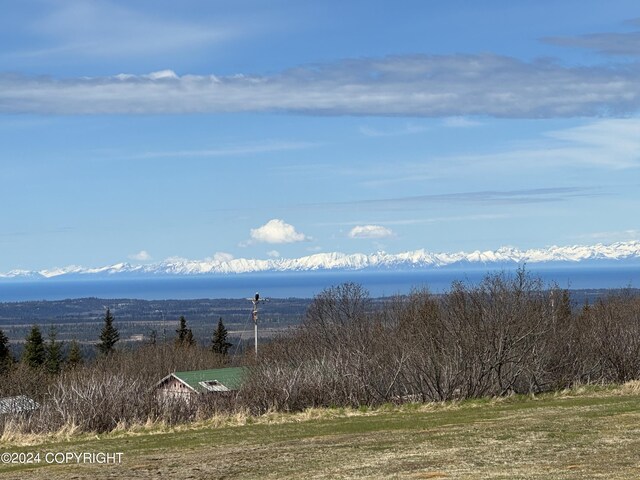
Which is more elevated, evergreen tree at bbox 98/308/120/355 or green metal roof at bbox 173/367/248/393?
evergreen tree at bbox 98/308/120/355

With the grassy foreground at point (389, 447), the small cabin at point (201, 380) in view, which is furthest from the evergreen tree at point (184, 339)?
the grassy foreground at point (389, 447)

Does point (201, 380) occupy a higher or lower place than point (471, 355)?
lower

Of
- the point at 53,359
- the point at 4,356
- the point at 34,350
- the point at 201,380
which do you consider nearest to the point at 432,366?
the point at 201,380

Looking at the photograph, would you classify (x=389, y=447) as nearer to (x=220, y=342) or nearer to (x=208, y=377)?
(x=208, y=377)

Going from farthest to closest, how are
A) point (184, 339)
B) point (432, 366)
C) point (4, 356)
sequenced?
point (184, 339)
point (4, 356)
point (432, 366)

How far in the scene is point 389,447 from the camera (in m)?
22.4

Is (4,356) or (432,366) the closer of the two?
(432,366)

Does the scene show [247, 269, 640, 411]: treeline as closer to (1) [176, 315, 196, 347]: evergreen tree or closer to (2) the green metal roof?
(2) the green metal roof

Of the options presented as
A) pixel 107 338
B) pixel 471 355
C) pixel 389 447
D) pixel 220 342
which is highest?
pixel 471 355

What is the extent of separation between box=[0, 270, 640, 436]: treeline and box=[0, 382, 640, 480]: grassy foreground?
3876mm

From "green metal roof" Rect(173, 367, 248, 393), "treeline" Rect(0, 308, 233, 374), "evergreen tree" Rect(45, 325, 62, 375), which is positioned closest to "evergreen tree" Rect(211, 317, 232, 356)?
"treeline" Rect(0, 308, 233, 374)

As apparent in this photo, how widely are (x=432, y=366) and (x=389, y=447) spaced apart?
61.2 feet

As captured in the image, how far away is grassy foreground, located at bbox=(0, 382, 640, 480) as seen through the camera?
745 inches

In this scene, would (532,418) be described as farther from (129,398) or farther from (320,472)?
(129,398)
